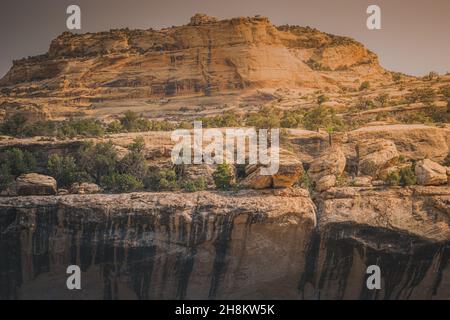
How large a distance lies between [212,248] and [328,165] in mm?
6465

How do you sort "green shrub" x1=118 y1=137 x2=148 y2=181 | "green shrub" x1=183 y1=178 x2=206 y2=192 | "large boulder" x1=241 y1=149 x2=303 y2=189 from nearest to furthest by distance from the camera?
"large boulder" x1=241 y1=149 x2=303 y2=189 → "green shrub" x1=183 y1=178 x2=206 y2=192 → "green shrub" x1=118 y1=137 x2=148 y2=181

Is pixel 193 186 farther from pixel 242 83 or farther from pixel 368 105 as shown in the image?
pixel 242 83

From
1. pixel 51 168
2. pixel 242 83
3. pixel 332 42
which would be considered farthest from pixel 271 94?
pixel 51 168

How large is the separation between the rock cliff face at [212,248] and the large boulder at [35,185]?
1.10 m

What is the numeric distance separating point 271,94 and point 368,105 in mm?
9383

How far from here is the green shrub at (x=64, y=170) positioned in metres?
27.5

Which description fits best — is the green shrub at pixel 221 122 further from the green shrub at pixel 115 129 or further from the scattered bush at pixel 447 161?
the scattered bush at pixel 447 161

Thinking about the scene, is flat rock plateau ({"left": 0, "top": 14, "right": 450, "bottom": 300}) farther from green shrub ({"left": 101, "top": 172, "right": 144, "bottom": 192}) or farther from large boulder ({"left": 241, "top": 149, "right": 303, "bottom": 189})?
green shrub ({"left": 101, "top": 172, "right": 144, "bottom": 192})

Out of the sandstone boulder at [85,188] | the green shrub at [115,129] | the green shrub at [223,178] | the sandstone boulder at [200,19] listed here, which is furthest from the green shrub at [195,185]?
the sandstone boulder at [200,19]

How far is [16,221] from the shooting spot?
23.7 meters

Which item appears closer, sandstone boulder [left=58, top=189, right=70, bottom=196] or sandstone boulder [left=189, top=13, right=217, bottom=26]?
sandstone boulder [left=58, top=189, right=70, bottom=196]

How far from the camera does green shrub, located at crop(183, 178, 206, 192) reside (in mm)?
25803

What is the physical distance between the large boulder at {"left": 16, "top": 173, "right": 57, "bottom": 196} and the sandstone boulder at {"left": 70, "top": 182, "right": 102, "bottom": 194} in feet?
2.60

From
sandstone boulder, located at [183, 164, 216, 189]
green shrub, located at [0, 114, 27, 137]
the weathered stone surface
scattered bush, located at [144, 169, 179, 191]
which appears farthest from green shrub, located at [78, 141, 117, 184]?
the weathered stone surface
